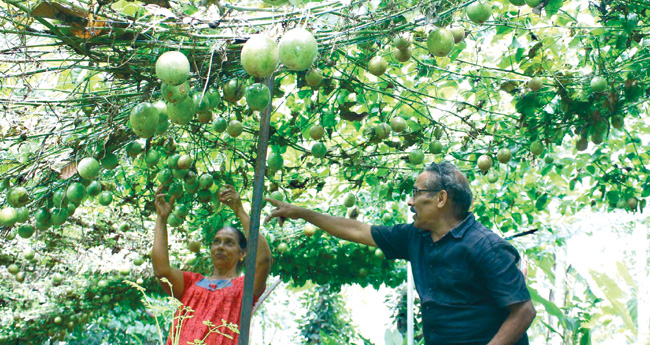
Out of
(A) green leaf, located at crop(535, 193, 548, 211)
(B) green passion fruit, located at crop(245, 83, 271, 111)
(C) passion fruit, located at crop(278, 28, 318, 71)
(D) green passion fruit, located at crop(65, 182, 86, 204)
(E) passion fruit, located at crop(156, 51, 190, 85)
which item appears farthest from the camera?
(A) green leaf, located at crop(535, 193, 548, 211)

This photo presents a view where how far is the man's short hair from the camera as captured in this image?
8.18 ft

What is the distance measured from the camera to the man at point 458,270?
2164 millimetres

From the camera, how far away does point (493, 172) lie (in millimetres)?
4238

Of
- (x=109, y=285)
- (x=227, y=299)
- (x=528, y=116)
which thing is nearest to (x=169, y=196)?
(x=227, y=299)

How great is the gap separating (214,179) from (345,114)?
933mm

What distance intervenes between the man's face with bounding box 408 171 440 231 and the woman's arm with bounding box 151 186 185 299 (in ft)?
4.45

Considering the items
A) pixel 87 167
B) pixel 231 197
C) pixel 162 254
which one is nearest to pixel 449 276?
pixel 231 197

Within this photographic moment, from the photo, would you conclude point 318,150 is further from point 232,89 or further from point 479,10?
point 479,10

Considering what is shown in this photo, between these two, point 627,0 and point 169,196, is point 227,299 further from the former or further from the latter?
point 627,0

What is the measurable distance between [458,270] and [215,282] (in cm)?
141

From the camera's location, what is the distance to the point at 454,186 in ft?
8.23

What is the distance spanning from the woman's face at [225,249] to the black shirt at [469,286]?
1196 mm

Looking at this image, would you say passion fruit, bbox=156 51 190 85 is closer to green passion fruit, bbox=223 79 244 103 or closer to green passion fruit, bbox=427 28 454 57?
green passion fruit, bbox=223 79 244 103

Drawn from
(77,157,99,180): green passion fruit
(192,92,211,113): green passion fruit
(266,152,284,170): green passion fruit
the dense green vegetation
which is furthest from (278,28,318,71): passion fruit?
(266,152,284,170): green passion fruit
